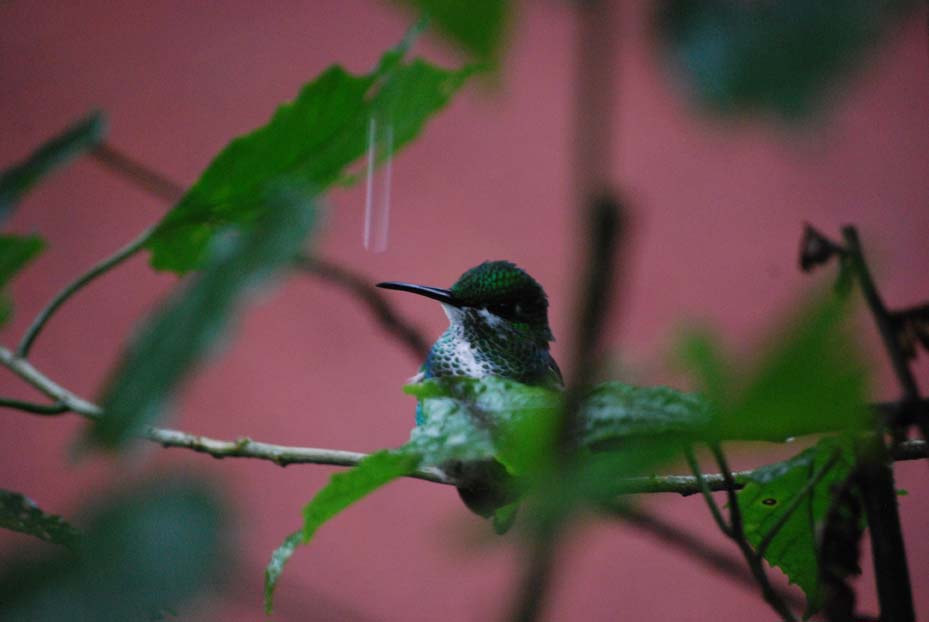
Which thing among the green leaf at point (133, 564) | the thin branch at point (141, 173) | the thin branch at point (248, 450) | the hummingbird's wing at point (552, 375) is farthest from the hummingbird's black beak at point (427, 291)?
the green leaf at point (133, 564)

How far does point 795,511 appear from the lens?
46cm

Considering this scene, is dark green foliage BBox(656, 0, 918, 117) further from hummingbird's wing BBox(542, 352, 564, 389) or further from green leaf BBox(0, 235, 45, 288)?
hummingbird's wing BBox(542, 352, 564, 389)

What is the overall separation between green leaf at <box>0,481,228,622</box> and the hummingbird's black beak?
2.61 ft

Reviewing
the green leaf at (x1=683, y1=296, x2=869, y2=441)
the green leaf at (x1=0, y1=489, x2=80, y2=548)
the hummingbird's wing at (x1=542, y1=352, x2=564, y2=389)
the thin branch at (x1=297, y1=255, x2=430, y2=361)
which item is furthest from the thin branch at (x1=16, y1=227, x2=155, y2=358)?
the hummingbird's wing at (x1=542, y1=352, x2=564, y2=389)

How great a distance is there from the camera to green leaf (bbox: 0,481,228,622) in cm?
19

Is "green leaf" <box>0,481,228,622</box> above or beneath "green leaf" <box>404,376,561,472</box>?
beneath

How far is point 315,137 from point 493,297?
643 millimetres

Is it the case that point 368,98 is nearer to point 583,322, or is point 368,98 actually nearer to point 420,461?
point 420,461

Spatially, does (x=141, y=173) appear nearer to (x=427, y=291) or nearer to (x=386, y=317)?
(x=386, y=317)

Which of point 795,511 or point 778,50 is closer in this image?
point 778,50

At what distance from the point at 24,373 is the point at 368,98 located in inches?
16.0

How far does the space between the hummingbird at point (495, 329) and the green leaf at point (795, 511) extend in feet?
1.91

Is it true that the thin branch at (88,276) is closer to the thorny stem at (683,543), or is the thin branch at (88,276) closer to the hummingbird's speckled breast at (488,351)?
the thorny stem at (683,543)

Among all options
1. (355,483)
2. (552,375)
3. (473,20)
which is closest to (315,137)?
(355,483)
